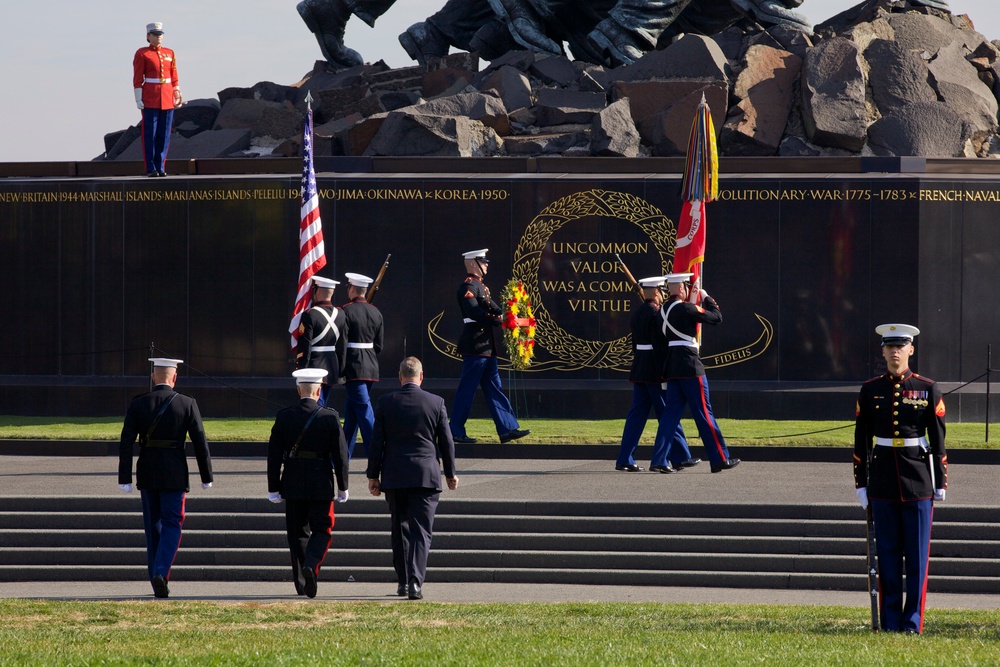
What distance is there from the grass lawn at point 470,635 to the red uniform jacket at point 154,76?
1030cm

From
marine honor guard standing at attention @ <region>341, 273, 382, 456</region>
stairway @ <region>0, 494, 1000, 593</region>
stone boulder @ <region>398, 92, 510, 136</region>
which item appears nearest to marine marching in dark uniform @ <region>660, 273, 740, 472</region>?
stairway @ <region>0, 494, 1000, 593</region>

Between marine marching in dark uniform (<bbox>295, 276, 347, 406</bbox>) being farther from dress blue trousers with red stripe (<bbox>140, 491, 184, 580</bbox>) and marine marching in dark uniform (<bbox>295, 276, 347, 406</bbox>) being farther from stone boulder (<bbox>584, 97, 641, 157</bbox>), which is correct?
stone boulder (<bbox>584, 97, 641, 157</bbox>)


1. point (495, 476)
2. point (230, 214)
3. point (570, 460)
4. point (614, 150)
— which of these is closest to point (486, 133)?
point (614, 150)

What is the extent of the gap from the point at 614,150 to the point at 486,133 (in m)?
1.76

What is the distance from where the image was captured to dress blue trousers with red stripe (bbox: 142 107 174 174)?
60.0 ft

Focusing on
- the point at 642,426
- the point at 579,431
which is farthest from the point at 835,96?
the point at 642,426

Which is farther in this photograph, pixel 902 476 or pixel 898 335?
pixel 898 335

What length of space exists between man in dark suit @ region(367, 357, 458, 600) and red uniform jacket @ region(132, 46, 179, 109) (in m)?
9.99

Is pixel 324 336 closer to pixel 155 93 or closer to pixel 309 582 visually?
pixel 309 582

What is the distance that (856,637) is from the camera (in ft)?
24.2

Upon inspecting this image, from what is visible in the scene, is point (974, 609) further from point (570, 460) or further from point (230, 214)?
point (230, 214)

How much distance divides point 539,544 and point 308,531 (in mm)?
1921

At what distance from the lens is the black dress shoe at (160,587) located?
9.32 m

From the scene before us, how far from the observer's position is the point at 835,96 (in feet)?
60.7
